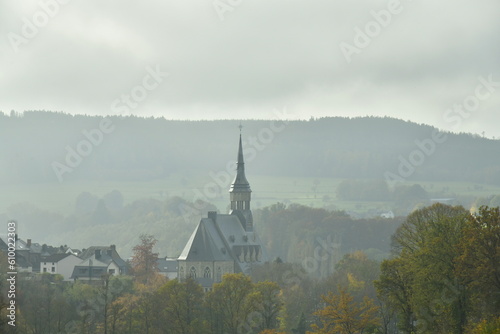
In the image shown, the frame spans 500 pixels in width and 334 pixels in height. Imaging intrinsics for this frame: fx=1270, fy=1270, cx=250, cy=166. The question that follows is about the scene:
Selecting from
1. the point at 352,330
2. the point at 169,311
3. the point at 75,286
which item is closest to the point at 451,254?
the point at 352,330

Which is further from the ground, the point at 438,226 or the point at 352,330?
the point at 438,226

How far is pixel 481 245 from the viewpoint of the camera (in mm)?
70062

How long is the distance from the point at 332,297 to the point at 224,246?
223 ft

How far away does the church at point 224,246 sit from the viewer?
500 feet

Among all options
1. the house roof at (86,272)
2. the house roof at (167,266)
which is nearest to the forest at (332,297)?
the house roof at (86,272)

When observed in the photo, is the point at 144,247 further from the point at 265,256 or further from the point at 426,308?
the point at 426,308

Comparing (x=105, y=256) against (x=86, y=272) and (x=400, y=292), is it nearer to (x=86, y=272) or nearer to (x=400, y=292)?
(x=86, y=272)

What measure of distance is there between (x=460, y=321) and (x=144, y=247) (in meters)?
84.1

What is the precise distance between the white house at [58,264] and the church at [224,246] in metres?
13.0

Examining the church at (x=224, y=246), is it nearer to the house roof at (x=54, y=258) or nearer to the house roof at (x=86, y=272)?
the house roof at (x=86, y=272)

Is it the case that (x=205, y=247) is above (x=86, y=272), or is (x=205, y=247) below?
above

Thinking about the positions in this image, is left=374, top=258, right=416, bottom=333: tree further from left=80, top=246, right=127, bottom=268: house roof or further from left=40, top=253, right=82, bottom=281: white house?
left=40, top=253, right=82, bottom=281: white house

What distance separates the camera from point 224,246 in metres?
157

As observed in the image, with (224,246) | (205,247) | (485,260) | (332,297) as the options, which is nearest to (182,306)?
(332,297)
